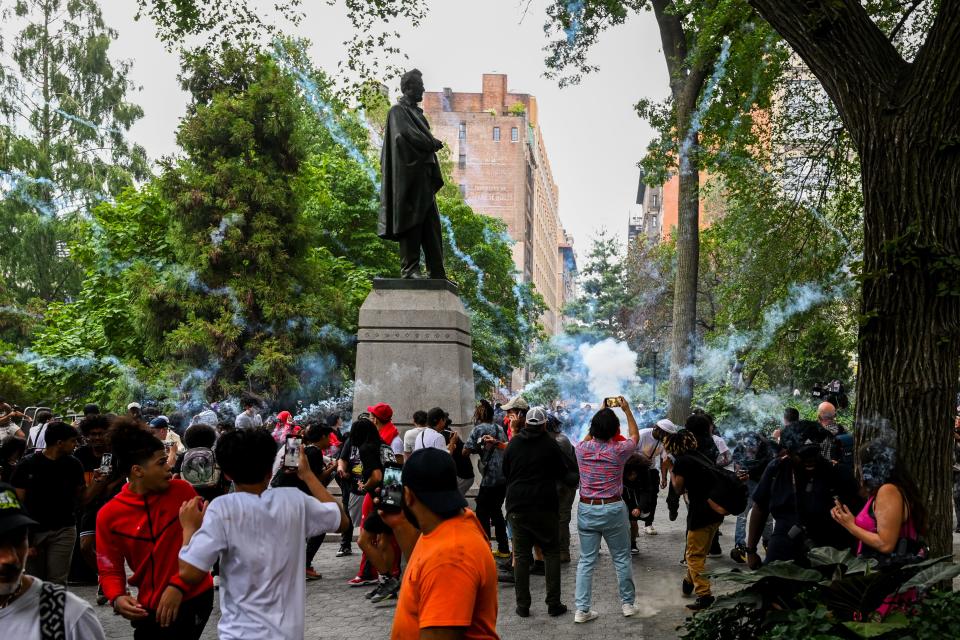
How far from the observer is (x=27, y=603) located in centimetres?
249

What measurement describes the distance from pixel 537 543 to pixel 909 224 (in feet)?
12.6

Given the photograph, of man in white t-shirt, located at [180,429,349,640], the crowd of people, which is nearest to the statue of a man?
the crowd of people

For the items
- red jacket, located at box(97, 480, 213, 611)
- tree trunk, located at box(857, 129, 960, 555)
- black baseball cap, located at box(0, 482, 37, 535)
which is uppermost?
tree trunk, located at box(857, 129, 960, 555)

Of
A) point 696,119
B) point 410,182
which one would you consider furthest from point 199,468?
point 696,119

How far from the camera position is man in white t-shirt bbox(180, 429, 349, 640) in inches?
143

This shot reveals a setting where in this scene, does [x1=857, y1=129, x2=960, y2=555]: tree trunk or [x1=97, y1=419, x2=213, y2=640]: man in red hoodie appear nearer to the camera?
[x1=97, y1=419, x2=213, y2=640]: man in red hoodie

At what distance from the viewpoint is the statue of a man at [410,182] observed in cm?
1191

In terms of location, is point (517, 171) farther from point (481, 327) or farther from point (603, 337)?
point (481, 327)

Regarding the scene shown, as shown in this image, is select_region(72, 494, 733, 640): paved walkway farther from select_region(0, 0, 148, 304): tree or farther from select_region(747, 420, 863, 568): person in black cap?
select_region(0, 0, 148, 304): tree

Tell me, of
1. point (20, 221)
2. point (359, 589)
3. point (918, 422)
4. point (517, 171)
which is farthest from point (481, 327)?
point (517, 171)

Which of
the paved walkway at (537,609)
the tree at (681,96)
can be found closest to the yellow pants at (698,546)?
the paved walkway at (537,609)

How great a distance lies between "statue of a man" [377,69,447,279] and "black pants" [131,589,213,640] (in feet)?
27.1

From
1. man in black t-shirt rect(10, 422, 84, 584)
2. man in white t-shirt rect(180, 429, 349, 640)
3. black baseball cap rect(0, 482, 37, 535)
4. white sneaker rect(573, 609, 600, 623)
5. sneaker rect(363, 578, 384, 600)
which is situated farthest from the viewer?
sneaker rect(363, 578, 384, 600)

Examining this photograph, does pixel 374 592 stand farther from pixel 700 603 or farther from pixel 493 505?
pixel 700 603
